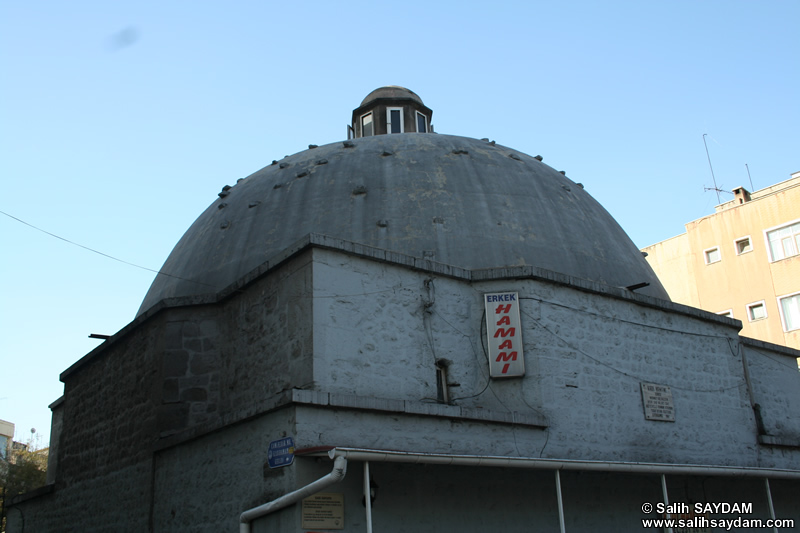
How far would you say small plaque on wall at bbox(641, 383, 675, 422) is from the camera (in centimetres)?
1289

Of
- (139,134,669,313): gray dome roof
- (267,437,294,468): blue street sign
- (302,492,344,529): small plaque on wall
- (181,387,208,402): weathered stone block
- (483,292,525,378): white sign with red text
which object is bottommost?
(302,492,344,529): small plaque on wall

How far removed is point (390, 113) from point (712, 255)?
48.3ft

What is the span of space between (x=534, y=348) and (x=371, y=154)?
6199 millimetres

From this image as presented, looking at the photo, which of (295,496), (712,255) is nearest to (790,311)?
(712,255)

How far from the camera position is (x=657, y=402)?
515 inches

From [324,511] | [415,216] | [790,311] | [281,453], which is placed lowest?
[324,511]

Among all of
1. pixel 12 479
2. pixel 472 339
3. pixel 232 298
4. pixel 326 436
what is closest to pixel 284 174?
pixel 232 298

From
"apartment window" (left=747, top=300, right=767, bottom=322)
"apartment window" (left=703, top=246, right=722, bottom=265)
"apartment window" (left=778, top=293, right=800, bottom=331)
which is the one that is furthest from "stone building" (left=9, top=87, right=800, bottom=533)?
"apartment window" (left=703, top=246, right=722, bottom=265)

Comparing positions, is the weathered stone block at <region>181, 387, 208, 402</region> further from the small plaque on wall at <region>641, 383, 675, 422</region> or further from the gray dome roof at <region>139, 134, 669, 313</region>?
the small plaque on wall at <region>641, 383, 675, 422</region>

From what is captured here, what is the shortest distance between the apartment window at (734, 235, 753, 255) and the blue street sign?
23246mm

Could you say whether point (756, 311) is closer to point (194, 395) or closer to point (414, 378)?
point (414, 378)

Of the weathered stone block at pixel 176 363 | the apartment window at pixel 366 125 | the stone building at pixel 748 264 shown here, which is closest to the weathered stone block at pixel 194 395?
the weathered stone block at pixel 176 363

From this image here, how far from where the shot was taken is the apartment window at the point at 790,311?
86.2ft

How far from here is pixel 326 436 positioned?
961 cm
